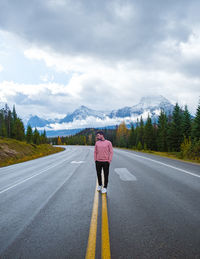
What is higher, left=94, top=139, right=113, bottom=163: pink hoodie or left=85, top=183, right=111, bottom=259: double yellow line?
left=94, top=139, right=113, bottom=163: pink hoodie

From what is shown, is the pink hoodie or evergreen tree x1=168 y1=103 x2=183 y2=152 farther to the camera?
evergreen tree x1=168 y1=103 x2=183 y2=152

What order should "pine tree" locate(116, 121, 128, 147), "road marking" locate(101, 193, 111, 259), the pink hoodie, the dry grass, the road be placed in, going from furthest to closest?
"pine tree" locate(116, 121, 128, 147)
the dry grass
the pink hoodie
the road
"road marking" locate(101, 193, 111, 259)

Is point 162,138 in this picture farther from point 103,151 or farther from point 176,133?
point 103,151


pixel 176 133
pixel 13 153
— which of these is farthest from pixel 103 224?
pixel 176 133

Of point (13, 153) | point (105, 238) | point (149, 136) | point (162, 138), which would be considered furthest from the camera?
point (149, 136)

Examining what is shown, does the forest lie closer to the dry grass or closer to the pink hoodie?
the pink hoodie

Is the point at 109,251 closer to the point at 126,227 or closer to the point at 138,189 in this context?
the point at 126,227

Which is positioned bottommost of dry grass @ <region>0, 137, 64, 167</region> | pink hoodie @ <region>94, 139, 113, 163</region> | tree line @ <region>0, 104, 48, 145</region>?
dry grass @ <region>0, 137, 64, 167</region>

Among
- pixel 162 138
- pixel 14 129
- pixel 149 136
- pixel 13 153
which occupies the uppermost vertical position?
pixel 14 129

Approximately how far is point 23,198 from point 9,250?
3.06m

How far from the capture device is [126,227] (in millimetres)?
3457

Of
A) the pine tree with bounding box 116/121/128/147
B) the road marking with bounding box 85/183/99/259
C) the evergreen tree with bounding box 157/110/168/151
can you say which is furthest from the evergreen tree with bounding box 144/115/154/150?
the road marking with bounding box 85/183/99/259

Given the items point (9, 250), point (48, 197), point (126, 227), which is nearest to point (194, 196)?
point (126, 227)

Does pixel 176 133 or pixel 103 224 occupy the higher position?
pixel 176 133
